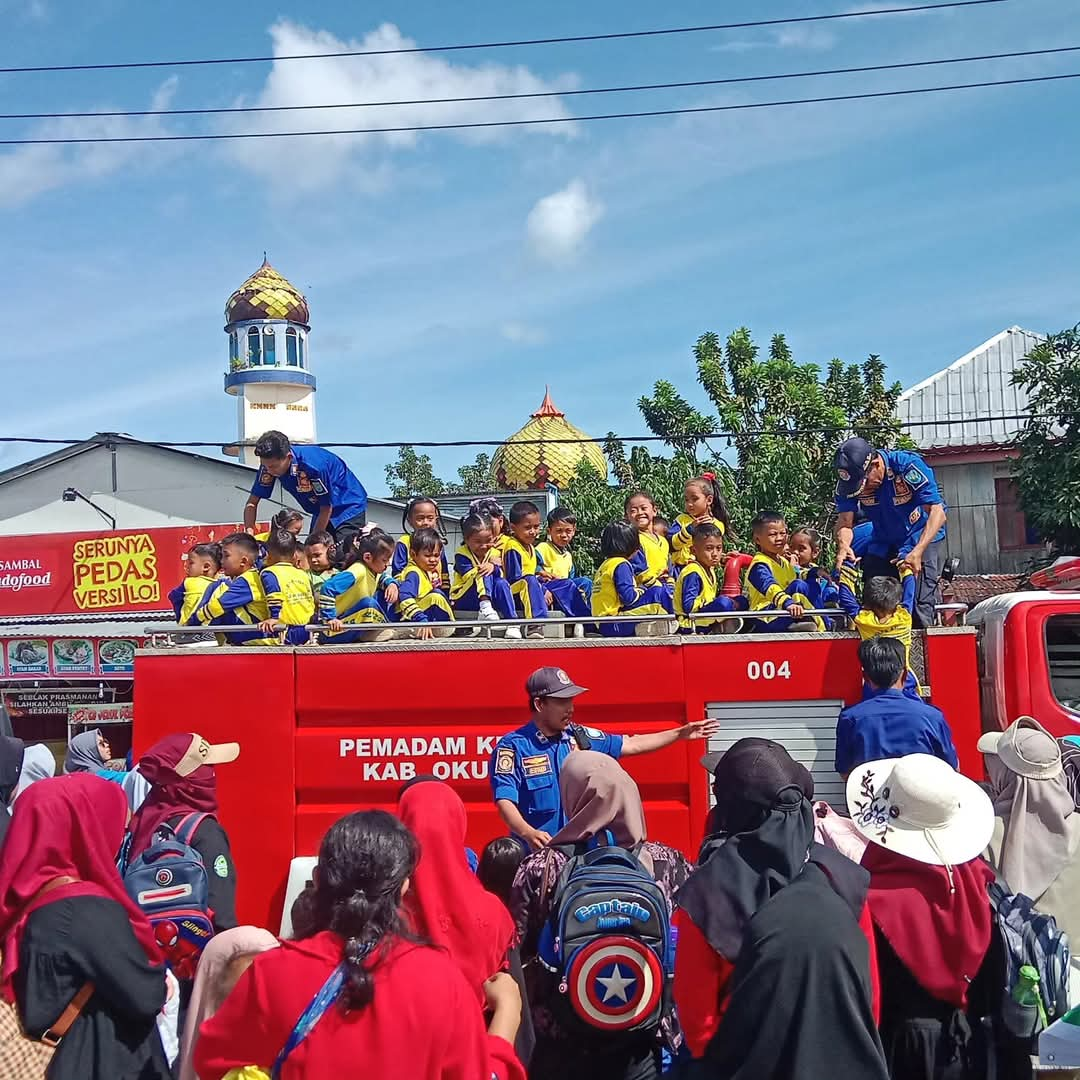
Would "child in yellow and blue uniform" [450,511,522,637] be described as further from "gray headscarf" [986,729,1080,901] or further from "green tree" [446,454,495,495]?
"green tree" [446,454,495,495]

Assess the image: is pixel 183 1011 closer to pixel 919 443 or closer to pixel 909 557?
pixel 909 557

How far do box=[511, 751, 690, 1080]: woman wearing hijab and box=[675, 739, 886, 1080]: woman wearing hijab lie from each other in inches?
26.2

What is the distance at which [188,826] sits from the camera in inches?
179

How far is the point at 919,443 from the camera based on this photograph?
73.9 ft

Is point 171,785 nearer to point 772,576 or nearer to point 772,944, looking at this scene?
point 772,944

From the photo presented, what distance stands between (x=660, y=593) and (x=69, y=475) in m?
21.3

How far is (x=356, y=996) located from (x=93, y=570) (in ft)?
66.0

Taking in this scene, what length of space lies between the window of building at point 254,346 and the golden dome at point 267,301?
0.44 meters

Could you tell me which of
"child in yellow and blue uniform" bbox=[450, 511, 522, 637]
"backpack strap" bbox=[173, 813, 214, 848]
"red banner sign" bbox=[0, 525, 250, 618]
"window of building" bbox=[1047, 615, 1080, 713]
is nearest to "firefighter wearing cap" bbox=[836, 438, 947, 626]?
"window of building" bbox=[1047, 615, 1080, 713]

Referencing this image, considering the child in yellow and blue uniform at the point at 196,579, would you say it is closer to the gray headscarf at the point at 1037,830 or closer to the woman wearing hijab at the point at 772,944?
the gray headscarf at the point at 1037,830

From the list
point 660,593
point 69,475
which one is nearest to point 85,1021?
point 660,593

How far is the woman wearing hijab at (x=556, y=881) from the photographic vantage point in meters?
3.30

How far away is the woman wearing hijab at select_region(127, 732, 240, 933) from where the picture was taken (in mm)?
4496

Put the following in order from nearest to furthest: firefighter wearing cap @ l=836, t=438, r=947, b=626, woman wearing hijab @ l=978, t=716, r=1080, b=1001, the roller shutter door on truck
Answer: woman wearing hijab @ l=978, t=716, r=1080, b=1001, the roller shutter door on truck, firefighter wearing cap @ l=836, t=438, r=947, b=626
